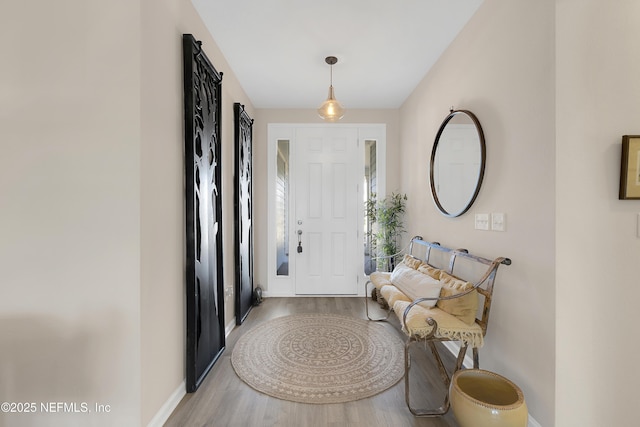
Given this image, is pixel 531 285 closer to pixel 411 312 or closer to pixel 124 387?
pixel 411 312

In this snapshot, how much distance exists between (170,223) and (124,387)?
851 millimetres

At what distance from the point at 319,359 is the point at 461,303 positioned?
3.96 ft

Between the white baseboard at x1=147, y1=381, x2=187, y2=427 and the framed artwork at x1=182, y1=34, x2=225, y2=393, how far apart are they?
5cm

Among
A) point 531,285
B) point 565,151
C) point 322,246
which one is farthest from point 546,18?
point 322,246

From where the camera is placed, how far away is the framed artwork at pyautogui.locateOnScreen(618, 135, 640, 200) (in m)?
1.29

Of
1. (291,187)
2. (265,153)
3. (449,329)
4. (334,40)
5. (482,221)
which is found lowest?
(449,329)

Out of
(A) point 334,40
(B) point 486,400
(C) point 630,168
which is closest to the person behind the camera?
(C) point 630,168

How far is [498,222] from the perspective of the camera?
5.62 feet

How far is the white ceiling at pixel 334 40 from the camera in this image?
6.56 feet

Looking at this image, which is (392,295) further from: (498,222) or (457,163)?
(457,163)

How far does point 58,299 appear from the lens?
130cm

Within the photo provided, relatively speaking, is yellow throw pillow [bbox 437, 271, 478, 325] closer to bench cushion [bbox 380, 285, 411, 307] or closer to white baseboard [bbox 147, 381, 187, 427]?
bench cushion [bbox 380, 285, 411, 307]

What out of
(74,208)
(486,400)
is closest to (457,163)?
(486,400)

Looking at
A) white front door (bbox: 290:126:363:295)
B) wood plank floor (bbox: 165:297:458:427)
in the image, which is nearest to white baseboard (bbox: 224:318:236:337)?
wood plank floor (bbox: 165:297:458:427)
